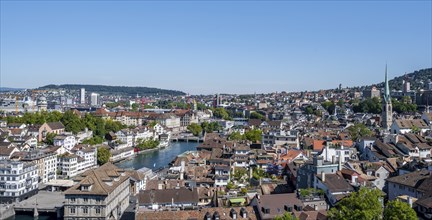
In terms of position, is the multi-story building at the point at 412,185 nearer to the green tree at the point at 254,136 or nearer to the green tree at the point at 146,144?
the green tree at the point at 254,136

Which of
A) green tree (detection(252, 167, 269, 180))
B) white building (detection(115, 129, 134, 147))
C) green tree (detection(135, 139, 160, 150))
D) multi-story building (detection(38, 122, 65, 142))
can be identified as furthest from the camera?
white building (detection(115, 129, 134, 147))

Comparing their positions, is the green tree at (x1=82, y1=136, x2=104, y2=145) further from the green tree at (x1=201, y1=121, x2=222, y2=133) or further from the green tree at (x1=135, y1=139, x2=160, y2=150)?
the green tree at (x1=201, y1=121, x2=222, y2=133)

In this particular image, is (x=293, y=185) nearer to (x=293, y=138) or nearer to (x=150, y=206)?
(x=150, y=206)

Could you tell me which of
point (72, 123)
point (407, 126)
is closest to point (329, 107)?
point (407, 126)

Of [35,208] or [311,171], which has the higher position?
[311,171]

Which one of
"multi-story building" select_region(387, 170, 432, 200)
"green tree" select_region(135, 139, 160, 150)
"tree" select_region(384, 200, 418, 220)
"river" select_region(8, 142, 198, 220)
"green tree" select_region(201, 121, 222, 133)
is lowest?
"river" select_region(8, 142, 198, 220)

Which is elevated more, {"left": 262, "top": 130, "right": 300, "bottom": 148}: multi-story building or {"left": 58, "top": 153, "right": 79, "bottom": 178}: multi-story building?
{"left": 262, "top": 130, "right": 300, "bottom": 148}: multi-story building

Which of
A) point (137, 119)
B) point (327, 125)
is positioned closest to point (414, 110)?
point (327, 125)

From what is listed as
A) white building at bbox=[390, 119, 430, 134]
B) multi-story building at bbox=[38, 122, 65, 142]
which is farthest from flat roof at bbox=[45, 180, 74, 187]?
white building at bbox=[390, 119, 430, 134]

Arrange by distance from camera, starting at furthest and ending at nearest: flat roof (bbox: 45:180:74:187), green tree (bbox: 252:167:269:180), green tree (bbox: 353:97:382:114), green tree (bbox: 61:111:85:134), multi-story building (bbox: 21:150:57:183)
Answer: green tree (bbox: 353:97:382:114), green tree (bbox: 61:111:85:134), multi-story building (bbox: 21:150:57:183), flat roof (bbox: 45:180:74:187), green tree (bbox: 252:167:269:180)
